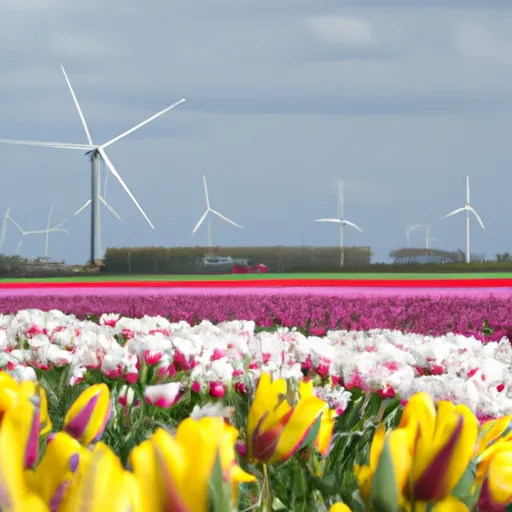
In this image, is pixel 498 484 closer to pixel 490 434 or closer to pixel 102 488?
pixel 490 434

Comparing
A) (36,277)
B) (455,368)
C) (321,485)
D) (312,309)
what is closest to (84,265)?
(36,277)

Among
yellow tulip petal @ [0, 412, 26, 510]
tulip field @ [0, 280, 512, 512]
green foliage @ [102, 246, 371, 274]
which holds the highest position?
green foliage @ [102, 246, 371, 274]

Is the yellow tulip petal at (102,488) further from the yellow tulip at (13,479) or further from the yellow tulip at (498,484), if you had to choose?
the yellow tulip at (498,484)

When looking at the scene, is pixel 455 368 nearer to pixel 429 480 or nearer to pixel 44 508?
pixel 429 480

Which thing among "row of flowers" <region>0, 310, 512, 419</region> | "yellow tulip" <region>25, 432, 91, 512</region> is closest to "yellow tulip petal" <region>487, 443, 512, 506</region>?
"yellow tulip" <region>25, 432, 91, 512</region>

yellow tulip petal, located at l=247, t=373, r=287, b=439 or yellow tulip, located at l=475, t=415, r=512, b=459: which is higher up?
yellow tulip petal, located at l=247, t=373, r=287, b=439

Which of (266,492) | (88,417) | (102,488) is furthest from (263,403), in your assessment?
(102,488)

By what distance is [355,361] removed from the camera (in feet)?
17.4

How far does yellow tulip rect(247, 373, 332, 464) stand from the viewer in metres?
1.68

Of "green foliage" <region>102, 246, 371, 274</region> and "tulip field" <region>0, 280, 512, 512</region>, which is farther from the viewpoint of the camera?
"green foliage" <region>102, 246, 371, 274</region>

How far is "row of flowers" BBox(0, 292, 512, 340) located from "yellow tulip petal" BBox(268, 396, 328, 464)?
864 centimetres

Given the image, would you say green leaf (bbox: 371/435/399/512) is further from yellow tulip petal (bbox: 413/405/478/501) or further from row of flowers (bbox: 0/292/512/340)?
row of flowers (bbox: 0/292/512/340)

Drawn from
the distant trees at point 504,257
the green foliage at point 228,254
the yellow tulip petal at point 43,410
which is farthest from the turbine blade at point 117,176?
the yellow tulip petal at point 43,410

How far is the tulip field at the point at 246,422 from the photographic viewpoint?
112 centimetres
